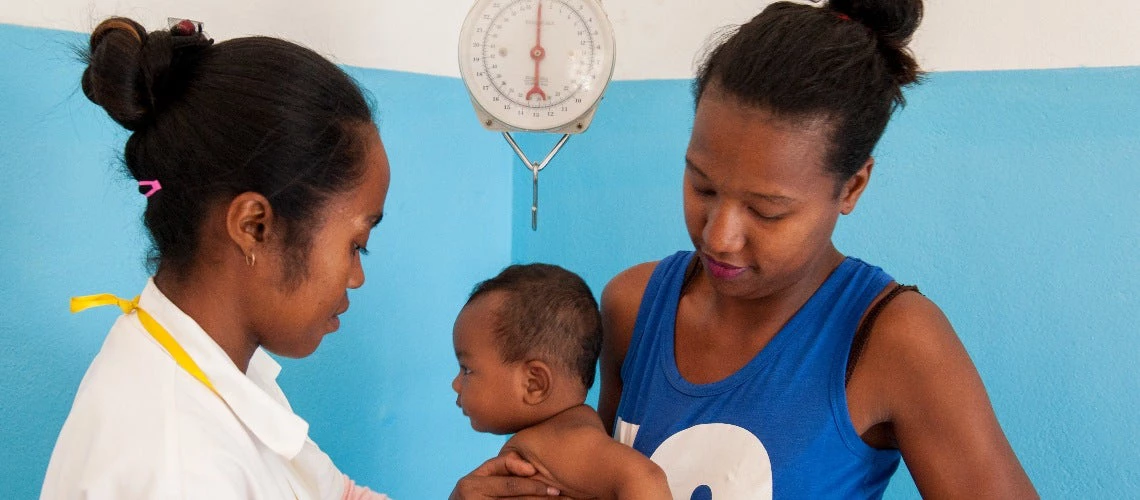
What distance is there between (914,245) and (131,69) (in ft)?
4.52

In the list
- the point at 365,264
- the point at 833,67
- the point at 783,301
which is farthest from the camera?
the point at 365,264

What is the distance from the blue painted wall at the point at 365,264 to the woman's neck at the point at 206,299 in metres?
0.58

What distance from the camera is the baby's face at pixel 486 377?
4.53 feet

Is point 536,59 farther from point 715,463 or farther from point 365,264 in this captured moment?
point 715,463

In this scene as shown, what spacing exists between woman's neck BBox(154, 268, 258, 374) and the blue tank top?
20.7 inches

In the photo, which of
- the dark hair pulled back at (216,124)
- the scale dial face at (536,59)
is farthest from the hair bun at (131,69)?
the scale dial face at (536,59)

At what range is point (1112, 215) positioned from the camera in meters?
1.54

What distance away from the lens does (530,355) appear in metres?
1.37

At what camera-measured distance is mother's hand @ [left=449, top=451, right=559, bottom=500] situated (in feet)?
4.14

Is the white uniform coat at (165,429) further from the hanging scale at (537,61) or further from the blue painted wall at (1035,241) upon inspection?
the blue painted wall at (1035,241)

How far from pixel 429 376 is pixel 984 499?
1.50m

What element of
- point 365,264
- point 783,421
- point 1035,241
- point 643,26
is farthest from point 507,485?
point 643,26

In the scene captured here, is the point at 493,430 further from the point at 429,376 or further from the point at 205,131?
the point at 429,376

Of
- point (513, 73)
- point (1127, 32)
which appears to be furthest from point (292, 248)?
point (1127, 32)
